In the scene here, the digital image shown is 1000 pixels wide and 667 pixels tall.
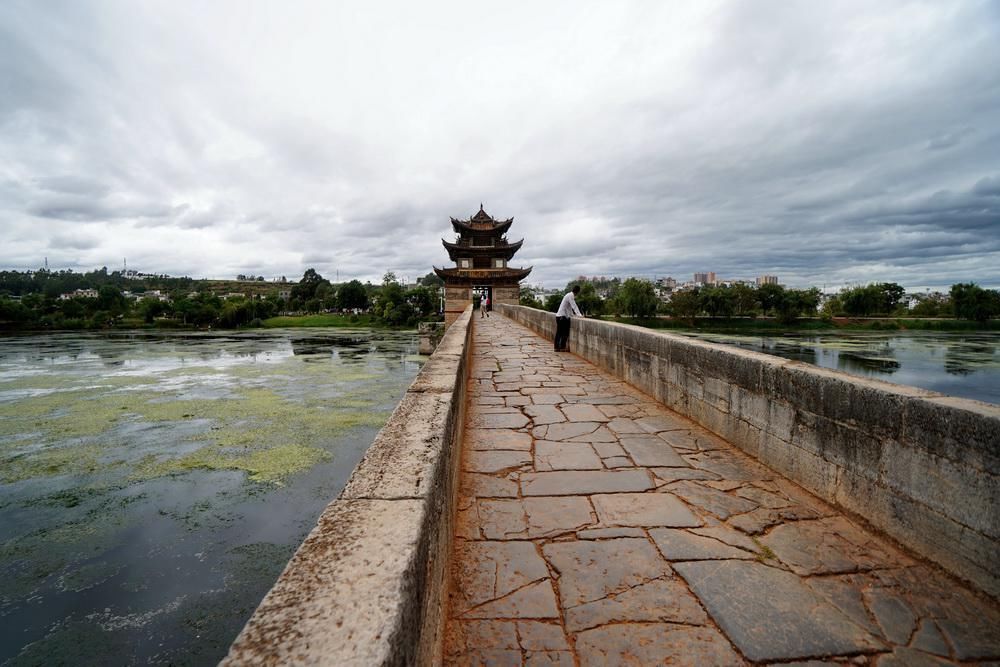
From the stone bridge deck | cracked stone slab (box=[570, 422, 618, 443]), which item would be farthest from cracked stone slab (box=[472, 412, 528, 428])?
the stone bridge deck

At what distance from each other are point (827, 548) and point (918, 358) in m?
28.5

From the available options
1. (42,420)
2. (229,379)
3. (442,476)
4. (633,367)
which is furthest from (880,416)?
(229,379)

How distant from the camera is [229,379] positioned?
52.1 ft

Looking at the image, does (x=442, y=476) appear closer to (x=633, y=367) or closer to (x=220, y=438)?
(x=633, y=367)

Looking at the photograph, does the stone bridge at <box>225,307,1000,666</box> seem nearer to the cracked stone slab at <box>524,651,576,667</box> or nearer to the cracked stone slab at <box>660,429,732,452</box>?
the cracked stone slab at <box>524,651,576,667</box>

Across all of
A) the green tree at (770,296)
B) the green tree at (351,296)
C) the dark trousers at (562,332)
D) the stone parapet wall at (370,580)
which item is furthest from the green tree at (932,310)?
the green tree at (351,296)

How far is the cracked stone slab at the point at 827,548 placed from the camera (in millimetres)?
1907

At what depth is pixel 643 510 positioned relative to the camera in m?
2.43

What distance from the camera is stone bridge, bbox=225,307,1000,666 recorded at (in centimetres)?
107

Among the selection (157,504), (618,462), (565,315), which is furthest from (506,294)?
(618,462)

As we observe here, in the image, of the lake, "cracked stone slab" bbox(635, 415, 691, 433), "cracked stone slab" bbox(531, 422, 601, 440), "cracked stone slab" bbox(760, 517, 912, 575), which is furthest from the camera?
the lake

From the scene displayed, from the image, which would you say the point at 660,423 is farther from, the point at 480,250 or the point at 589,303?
the point at 589,303

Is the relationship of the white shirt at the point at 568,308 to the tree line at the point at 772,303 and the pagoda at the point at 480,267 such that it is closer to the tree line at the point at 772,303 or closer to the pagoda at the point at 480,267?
the pagoda at the point at 480,267

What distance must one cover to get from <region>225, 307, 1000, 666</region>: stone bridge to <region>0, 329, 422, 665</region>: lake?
387 cm
